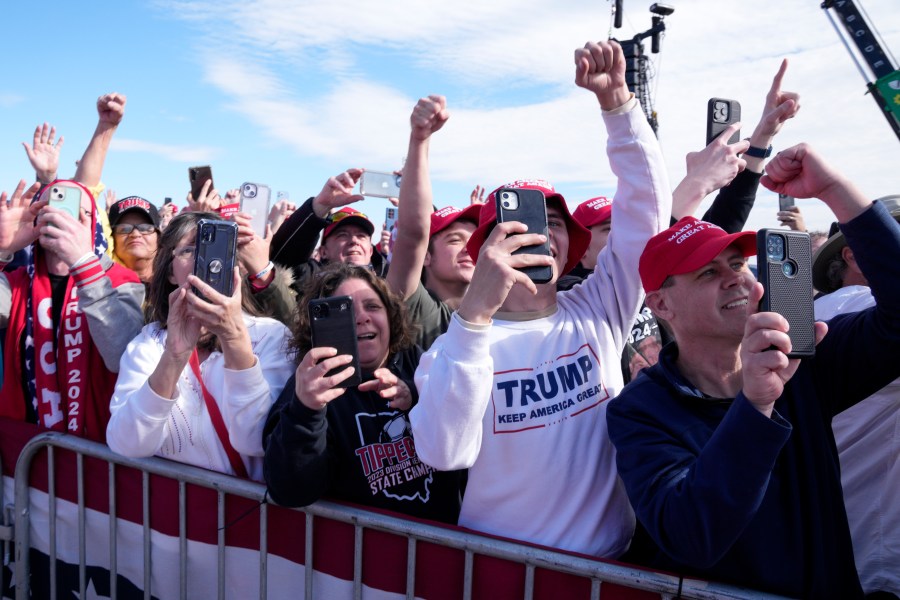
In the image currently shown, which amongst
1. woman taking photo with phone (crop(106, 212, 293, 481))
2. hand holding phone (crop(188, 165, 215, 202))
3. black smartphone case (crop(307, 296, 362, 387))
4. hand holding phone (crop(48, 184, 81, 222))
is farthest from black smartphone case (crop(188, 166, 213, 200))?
black smartphone case (crop(307, 296, 362, 387))

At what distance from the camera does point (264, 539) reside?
103 inches

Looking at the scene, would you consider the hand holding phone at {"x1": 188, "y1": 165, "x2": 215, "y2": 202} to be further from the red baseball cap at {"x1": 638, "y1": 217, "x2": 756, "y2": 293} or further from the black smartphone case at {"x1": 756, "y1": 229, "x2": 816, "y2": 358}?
the black smartphone case at {"x1": 756, "y1": 229, "x2": 816, "y2": 358}

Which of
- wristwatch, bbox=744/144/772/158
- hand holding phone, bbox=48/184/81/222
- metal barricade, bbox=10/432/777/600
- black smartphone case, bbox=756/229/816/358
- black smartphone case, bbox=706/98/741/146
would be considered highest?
black smartphone case, bbox=706/98/741/146

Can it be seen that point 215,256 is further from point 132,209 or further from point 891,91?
point 891,91

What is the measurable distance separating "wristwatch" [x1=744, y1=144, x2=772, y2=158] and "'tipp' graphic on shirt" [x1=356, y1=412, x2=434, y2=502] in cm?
181

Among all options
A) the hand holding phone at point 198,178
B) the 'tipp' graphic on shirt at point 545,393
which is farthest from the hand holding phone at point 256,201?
the 'tipp' graphic on shirt at point 545,393

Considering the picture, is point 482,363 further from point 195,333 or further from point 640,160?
point 195,333

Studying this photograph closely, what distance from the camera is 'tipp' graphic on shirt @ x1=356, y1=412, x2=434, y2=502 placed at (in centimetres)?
249

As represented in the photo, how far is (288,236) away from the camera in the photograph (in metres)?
4.41

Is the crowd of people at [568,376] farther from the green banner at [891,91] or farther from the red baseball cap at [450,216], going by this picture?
the green banner at [891,91]

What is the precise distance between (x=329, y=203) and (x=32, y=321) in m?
1.58

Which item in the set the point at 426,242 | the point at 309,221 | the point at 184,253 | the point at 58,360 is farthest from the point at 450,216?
the point at 58,360

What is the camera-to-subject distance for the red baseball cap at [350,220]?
196 inches

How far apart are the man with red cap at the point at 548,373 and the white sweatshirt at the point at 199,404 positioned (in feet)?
2.41
